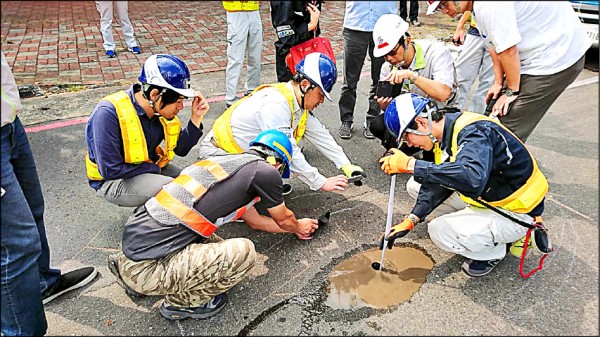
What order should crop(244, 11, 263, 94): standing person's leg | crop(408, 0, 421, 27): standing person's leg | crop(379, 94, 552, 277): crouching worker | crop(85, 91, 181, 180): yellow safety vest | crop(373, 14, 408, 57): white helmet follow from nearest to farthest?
crop(379, 94, 552, 277): crouching worker, crop(85, 91, 181, 180): yellow safety vest, crop(373, 14, 408, 57): white helmet, crop(244, 11, 263, 94): standing person's leg, crop(408, 0, 421, 27): standing person's leg

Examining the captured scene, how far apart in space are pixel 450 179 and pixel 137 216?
168 centimetres

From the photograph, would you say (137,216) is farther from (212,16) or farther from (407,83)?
(212,16)

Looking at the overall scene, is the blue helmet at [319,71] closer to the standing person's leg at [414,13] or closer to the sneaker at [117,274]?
the sneaker at [117,274]

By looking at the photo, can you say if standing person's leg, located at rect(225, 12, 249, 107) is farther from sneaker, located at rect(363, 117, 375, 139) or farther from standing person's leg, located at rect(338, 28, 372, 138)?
sneaker, located at rect(363, 117, 375, 139)

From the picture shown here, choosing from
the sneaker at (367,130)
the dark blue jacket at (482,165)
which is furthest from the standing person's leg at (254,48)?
the dark blue jacket at (482,165)

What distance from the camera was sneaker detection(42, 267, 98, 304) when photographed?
2711 mm

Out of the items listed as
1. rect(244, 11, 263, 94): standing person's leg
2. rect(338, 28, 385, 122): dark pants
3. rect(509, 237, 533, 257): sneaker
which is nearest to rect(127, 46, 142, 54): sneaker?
rect(244, 11, 263, 94): standing person's leg

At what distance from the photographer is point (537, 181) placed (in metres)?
2.74

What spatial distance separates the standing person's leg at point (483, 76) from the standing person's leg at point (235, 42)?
229 centimetres

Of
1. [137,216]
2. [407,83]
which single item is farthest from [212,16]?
[137,216]

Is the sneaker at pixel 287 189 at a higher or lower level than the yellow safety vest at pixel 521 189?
lower

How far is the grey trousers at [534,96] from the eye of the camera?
2967mm

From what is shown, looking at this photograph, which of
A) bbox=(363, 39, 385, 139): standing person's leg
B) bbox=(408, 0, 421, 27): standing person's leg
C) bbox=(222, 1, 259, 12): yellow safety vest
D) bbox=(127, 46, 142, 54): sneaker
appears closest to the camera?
bbox=(363, 39, 385, 139): standing person's leg

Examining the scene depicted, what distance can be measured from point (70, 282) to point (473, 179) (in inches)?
92.9
